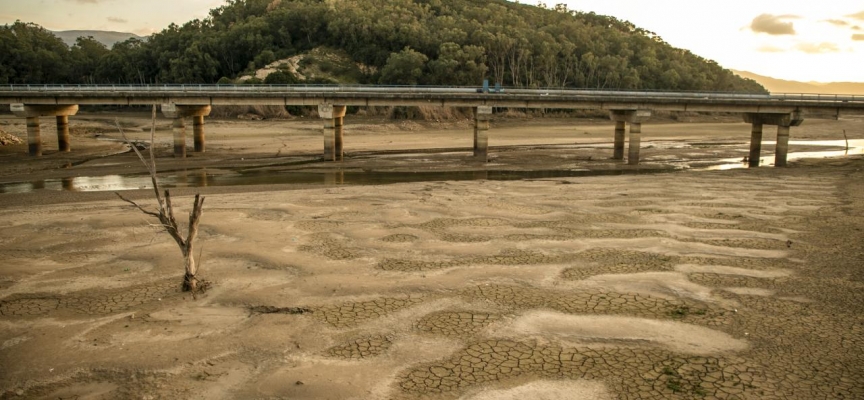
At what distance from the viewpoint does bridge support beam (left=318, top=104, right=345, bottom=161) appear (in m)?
50.8

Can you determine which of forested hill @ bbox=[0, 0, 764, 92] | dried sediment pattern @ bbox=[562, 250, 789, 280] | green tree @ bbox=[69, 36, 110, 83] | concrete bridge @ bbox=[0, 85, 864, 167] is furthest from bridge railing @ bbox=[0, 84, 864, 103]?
green tree @ bbox=[69, 36, 110, 83]

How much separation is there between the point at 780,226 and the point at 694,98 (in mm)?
34223

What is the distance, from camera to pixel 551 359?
11570 millimetres

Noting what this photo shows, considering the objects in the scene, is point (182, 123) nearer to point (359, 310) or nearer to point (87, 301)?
point (87, 301)

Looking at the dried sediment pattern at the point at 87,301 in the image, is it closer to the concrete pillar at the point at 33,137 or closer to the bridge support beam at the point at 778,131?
the concrete pillar at the point at 33,137

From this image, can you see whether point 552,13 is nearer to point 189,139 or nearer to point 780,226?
point 189,139

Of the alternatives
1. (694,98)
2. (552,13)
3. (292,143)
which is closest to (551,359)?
(694,98)

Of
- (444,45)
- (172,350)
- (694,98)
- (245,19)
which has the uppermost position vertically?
(245,19)

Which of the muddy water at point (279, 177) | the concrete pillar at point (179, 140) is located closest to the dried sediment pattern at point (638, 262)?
the muddy water at point (279, 177)

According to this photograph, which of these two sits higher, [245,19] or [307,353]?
[245,19]

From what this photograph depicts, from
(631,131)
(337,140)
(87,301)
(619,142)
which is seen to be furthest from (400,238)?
(619,142)

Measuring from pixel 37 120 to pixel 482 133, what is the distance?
39.8 metres

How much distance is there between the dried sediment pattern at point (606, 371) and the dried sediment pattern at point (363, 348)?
1.14 metres

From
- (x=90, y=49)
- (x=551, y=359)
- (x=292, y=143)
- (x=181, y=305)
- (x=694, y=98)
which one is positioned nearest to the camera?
(x=551, y=359)
